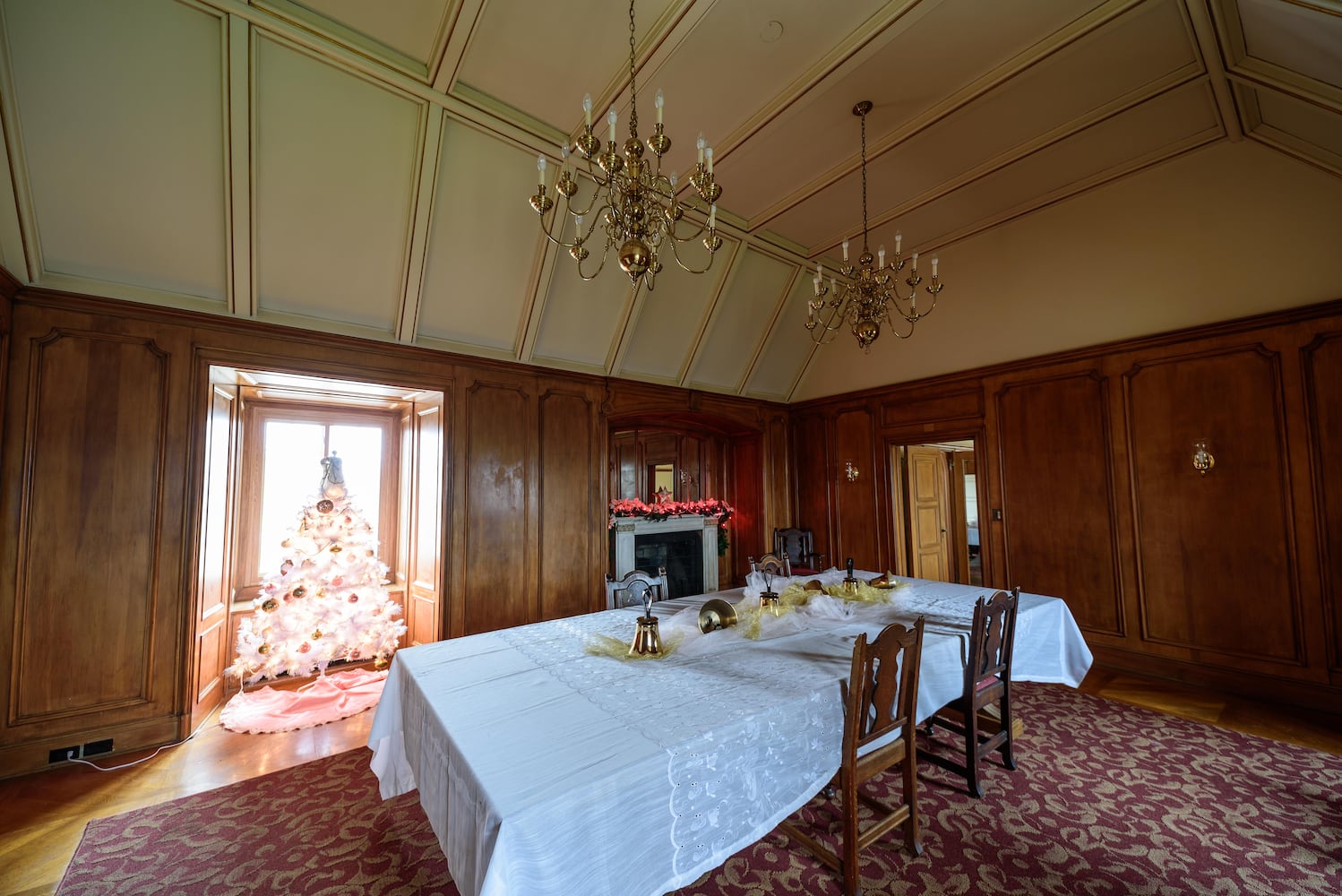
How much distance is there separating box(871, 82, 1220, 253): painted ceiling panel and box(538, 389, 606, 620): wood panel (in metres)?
3.41

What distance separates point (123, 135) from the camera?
2.81m

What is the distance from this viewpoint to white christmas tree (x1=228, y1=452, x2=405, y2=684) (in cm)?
394

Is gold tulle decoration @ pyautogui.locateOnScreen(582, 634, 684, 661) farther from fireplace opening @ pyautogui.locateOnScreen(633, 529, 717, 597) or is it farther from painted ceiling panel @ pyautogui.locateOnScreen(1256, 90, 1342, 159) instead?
painted ceiling panel @ pyautogui.locateOnScreen(1256, 90, 1342, 159)

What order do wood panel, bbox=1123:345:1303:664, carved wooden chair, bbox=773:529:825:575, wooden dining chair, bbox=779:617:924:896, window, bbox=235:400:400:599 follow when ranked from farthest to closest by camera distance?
carved wooden chair, bbox=773:529:825:575, window, bbox=235:400:400:599, wood panel, bbox=1123:345:1303:664, wooden dining chair, bbox=779:617:924:896

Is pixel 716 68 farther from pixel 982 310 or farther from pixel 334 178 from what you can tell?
pixel 982 310

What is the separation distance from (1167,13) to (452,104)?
12.7ft

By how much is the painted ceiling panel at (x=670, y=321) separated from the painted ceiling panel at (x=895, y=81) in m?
1.04

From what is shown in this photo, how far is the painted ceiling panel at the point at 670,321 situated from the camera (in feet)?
16.7

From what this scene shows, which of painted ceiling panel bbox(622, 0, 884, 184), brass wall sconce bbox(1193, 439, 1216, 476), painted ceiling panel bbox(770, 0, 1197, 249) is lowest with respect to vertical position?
brass wall sconce bbox(1193, 439, 1216, 476)

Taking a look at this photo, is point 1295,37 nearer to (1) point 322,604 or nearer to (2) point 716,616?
(2) point 716,616

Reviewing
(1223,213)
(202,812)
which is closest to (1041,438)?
(1223,213)

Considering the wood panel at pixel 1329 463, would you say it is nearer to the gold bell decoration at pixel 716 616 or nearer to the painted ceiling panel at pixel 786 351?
the painted ceiling panel at pixel 786 351

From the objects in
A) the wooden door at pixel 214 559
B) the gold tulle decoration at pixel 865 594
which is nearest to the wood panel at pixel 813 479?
the gold tulle decoration at pixel 865 594

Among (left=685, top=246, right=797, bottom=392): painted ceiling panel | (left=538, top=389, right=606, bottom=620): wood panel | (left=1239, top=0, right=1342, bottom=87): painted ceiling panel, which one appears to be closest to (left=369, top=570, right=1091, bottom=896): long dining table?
(left=538, top=389, right=606, bottom=620): wood panel
